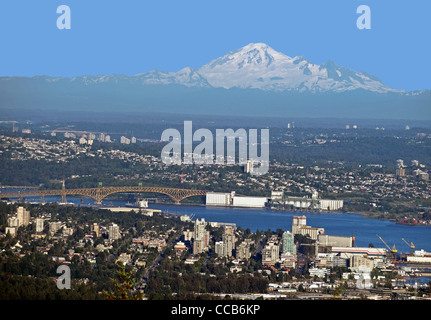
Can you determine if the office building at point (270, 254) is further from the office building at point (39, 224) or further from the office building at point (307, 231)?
the office building at point (39, 224)

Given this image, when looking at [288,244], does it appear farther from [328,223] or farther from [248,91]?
[248,91]

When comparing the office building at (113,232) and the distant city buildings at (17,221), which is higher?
the distant city buildings at (17,221)

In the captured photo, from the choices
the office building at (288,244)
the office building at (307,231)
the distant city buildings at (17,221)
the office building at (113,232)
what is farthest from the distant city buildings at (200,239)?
the distant city buildings at (17,221)

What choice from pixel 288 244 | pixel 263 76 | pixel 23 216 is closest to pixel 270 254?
pixel 288 244

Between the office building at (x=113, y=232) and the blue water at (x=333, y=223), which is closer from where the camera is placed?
the office building at (x=113, y=232)

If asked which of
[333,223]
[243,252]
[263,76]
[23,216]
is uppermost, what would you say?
[263,76]

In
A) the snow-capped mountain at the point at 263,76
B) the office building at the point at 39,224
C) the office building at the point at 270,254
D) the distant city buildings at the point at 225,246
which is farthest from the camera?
the snow-capped mountain at the point at 263,76
